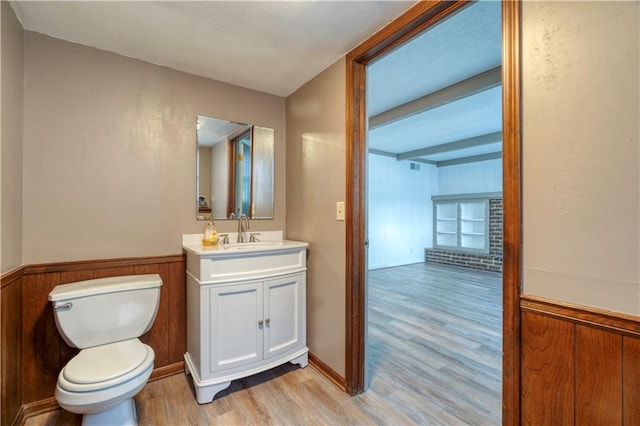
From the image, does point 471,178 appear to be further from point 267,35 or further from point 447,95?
point 267,35

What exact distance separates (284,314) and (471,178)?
5.65 m

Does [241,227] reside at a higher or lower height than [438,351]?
→ higher

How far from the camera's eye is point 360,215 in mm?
1857

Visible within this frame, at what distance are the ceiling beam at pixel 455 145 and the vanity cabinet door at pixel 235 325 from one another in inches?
177

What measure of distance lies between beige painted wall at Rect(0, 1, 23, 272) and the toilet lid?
576 millimetres

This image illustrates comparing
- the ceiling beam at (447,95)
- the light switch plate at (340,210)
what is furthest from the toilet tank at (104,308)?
the ceiling beam at (447,95)

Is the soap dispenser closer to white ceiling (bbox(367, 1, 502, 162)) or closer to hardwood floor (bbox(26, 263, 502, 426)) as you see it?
hardwood floor (bbox(26, 263, 502, 426))

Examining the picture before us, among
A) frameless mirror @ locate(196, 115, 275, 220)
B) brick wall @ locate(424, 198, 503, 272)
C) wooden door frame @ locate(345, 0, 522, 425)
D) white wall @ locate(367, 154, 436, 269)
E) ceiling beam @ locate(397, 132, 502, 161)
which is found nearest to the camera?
wooden door frame @ locate(345, 0, 522, 425)

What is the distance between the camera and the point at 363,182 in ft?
6.12

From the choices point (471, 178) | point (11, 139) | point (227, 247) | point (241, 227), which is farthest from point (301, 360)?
point (471, 178)

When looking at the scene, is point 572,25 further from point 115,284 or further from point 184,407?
point 184,407

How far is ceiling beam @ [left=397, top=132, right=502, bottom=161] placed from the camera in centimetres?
463

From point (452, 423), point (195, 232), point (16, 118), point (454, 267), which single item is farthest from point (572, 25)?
point (454, 267)

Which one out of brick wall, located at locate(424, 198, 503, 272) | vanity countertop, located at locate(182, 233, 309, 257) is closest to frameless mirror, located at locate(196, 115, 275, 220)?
vanity countertop, located at locate(182, 233, 309, 257)
